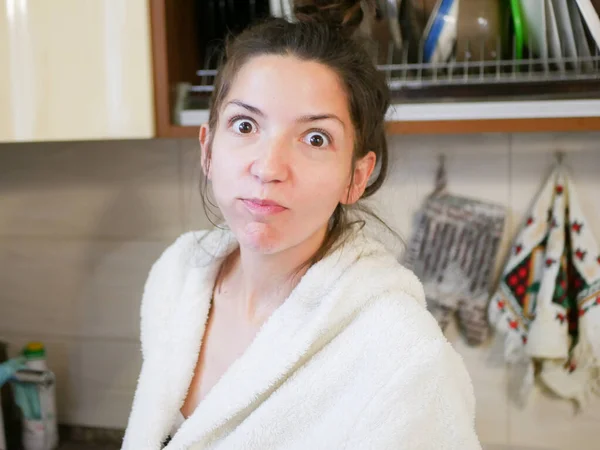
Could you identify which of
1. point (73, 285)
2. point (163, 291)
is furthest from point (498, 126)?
point (73, 285)

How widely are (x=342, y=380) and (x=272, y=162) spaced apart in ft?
0.84

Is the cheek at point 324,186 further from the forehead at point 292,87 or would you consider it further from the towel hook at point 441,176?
the towel hook at point 441,176

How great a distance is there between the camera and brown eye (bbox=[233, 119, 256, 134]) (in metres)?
0.70

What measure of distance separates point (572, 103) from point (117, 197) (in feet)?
2.87

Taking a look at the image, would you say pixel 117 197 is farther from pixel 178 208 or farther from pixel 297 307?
pixel 297 307

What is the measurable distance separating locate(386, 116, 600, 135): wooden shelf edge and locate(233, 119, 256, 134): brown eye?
24cm

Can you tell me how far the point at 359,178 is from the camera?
0.76 meters

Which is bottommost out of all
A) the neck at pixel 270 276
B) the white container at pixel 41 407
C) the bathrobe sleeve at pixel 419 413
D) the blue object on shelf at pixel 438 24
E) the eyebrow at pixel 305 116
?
the white container at pixel 41 407

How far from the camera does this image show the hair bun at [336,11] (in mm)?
827

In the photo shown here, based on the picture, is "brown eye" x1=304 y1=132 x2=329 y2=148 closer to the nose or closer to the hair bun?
the nose

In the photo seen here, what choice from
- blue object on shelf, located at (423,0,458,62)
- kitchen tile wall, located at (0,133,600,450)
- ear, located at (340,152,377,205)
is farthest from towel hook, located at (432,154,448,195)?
ear, located at (340,152,377,205)

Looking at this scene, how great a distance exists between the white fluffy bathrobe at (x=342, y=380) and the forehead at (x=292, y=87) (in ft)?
0.63

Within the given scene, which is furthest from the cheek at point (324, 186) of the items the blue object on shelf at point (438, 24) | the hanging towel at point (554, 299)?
the hanging towel at point (554, 299)

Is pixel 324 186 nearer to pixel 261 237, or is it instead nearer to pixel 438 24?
pixel 261 237
